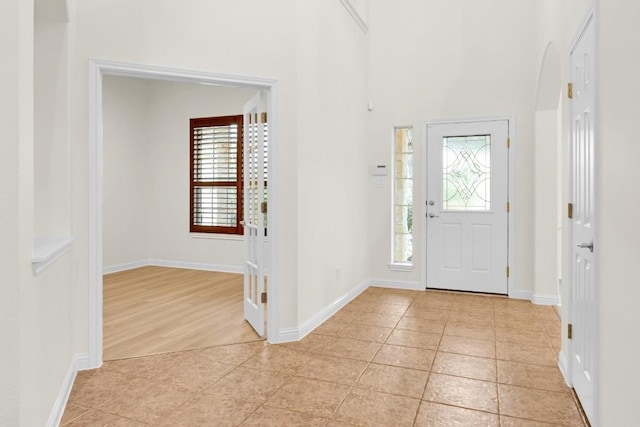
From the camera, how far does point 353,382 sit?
107 inches

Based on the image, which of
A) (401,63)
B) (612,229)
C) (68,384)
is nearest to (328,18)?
(401,63)

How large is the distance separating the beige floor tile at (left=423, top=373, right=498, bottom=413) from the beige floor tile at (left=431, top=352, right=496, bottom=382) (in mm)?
79

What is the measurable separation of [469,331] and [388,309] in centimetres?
93

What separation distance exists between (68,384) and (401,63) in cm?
479

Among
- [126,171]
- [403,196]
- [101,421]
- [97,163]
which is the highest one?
[126,171]

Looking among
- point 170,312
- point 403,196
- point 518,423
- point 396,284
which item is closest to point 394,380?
point 518,423

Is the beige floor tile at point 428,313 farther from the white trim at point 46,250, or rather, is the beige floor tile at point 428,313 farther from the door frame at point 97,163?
the white trim at point 46,250

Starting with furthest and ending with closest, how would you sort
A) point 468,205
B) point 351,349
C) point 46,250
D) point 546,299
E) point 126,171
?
point 126,171 → point 468,205 → point 546,299 → point 351,349 → point 46,250

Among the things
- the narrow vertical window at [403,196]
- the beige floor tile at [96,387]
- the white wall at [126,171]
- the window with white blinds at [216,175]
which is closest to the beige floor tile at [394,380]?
the beige floor tile at [96,387]

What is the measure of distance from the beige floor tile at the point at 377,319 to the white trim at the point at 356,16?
3271 millimetres

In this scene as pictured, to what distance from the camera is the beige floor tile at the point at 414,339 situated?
11.2 ft

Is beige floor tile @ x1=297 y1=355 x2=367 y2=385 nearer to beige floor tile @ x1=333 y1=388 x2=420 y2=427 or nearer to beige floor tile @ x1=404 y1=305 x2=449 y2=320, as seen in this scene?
beige floor tile @ x1=333 y1=388 x2=420 y2=427

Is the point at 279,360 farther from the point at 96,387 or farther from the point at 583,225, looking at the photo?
the point at 583,225

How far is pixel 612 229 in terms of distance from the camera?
1.77 metres
